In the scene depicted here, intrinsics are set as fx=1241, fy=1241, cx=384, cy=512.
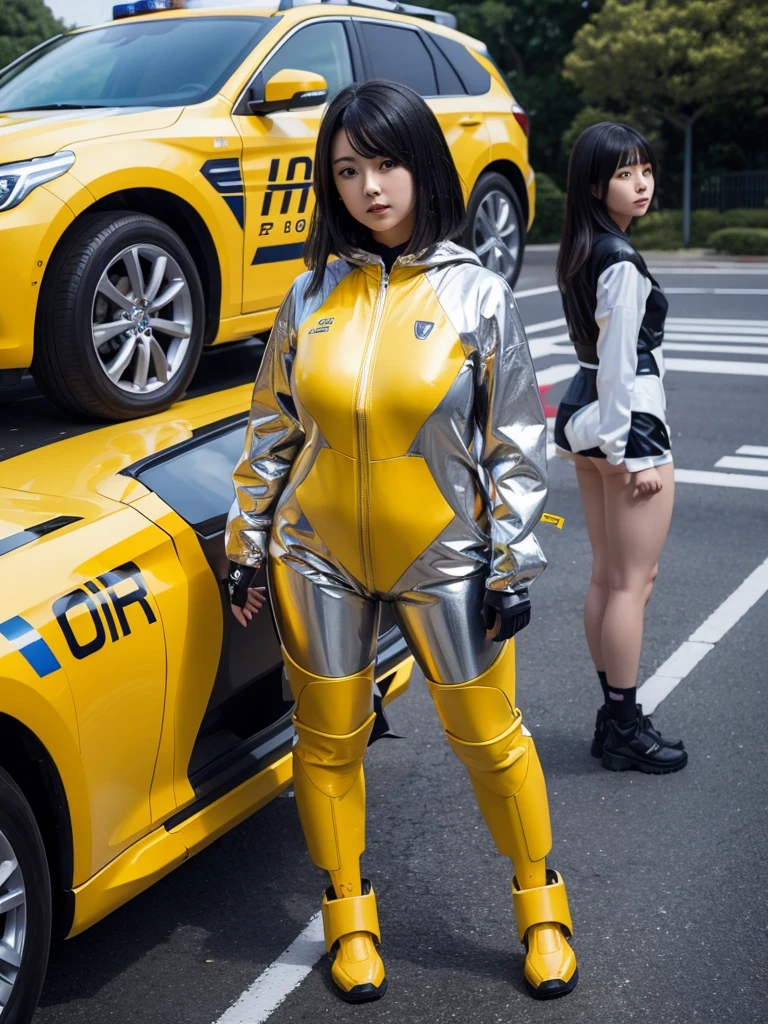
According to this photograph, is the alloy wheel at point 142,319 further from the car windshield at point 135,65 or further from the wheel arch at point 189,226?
the car windshield at point 135,65

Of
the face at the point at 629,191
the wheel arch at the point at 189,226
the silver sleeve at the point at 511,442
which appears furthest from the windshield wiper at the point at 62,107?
the silver sleeve at the point at 511,442

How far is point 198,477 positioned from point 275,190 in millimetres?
2599

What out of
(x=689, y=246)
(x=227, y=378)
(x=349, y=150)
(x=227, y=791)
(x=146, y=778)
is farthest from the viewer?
(x=689, y=246)

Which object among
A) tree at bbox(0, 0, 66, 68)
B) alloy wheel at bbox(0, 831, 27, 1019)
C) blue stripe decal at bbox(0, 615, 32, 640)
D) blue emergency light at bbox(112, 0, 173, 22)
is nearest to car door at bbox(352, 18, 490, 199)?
blue emergency light at bbox(112, 0, 173, 22)

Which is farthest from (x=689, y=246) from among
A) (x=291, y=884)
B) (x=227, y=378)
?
(x=291, y=884)

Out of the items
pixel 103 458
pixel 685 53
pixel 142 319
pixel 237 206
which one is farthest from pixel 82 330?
pixel 685 53

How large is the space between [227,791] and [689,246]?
90.6ft

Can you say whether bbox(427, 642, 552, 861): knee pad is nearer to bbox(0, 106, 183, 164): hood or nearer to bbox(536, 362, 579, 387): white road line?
bbox(0, 106, 183, 164): hood

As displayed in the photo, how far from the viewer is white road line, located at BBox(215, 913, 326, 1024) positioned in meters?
2.77

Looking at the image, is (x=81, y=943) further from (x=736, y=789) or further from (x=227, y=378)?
Answer: (x=227, y=378)

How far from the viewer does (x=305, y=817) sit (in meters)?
2.86

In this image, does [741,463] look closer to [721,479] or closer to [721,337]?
[721,479]

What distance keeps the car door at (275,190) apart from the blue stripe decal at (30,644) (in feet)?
9.83

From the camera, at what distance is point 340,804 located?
2830 millimetres
